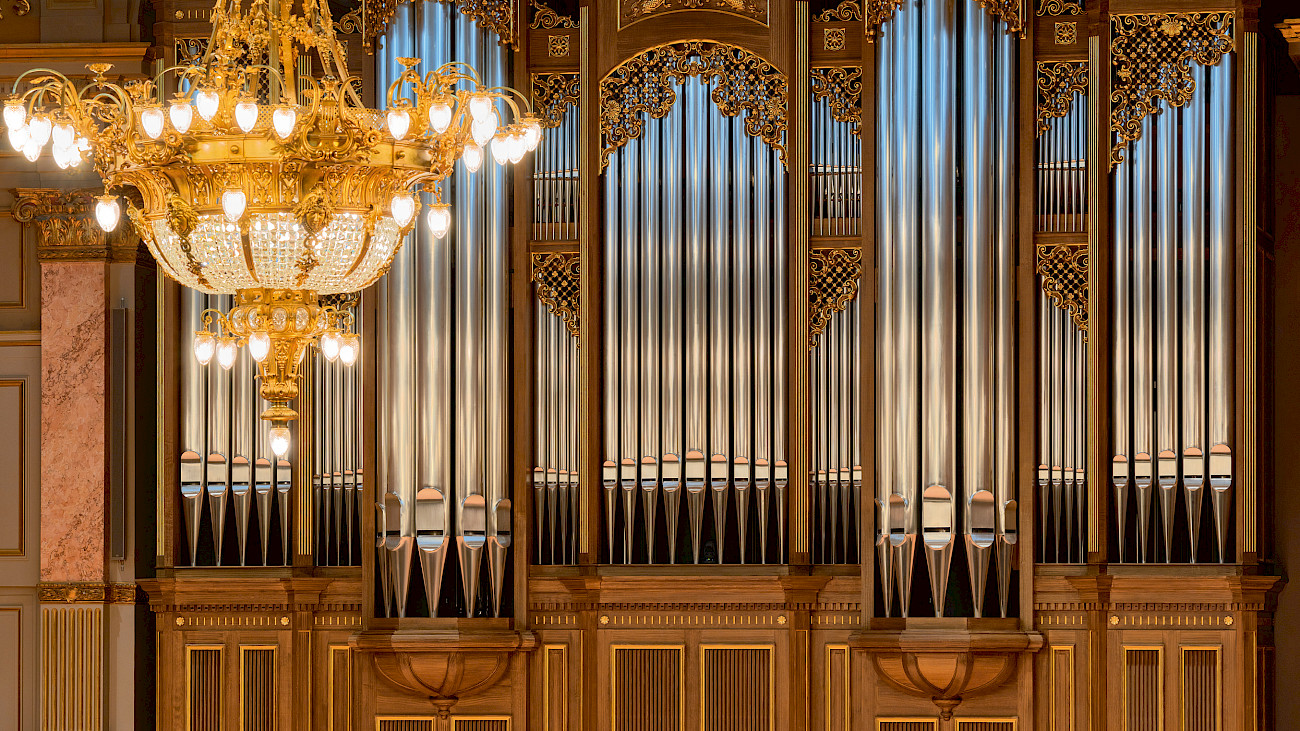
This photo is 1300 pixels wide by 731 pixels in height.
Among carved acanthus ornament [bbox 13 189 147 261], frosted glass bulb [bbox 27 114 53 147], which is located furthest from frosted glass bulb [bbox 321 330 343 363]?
carved acanthus ornament [bbox 13 189 147 261]

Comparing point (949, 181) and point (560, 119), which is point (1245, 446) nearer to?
point (949, 181)

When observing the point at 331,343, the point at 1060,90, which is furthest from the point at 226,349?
the point at 1060,90

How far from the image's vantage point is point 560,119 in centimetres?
869

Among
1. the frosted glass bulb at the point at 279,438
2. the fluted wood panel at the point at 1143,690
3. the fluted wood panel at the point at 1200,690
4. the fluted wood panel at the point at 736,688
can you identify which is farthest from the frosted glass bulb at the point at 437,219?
the fluted wood panel at the point at 1200,690

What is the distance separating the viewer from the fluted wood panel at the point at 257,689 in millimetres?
8648

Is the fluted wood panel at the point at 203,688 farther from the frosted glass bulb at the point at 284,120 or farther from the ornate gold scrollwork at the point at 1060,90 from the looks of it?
the ornate gold scrollwork at the point at 1060,90

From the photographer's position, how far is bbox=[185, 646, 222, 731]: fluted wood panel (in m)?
8.65

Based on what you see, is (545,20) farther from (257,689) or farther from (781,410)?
(257,689)

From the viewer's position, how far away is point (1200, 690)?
8.12 metres

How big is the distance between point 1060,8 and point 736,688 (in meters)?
3.61

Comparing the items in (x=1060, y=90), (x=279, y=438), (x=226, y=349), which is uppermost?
(x=1060, y=90)

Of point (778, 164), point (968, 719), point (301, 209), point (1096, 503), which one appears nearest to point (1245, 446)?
point (1096, 503)

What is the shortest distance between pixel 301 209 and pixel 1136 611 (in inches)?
179

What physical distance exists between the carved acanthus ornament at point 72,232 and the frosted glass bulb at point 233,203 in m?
3.56
